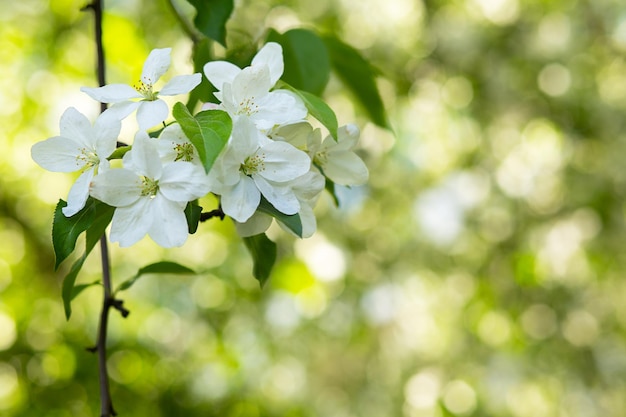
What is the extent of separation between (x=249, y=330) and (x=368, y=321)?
40 cm

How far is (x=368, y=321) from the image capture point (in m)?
2.29

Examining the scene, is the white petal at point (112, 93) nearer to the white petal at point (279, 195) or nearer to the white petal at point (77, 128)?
the white petal at point (77, 128)

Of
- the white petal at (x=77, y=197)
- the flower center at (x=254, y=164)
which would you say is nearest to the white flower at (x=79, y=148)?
the white petal at (x=77, y=197)

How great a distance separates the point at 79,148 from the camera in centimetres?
57

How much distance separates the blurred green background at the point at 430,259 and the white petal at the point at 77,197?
1559 millimetres

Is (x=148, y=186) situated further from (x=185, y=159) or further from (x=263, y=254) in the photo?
(x=263, y=254)

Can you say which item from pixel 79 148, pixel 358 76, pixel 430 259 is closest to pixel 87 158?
pixel 79 148

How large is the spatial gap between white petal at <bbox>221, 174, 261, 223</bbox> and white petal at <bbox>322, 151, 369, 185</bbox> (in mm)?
132

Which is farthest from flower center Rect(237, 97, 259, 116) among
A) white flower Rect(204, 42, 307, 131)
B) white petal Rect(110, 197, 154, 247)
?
white petal Rect(110, 197, 154, 247)

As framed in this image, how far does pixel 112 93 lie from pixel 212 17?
21 centimetres

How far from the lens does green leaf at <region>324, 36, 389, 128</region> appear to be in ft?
2.93

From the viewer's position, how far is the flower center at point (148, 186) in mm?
520

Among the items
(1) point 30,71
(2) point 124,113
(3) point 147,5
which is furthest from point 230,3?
(1) point 30,71

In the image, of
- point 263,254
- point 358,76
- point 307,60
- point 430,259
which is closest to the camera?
point 263,254
